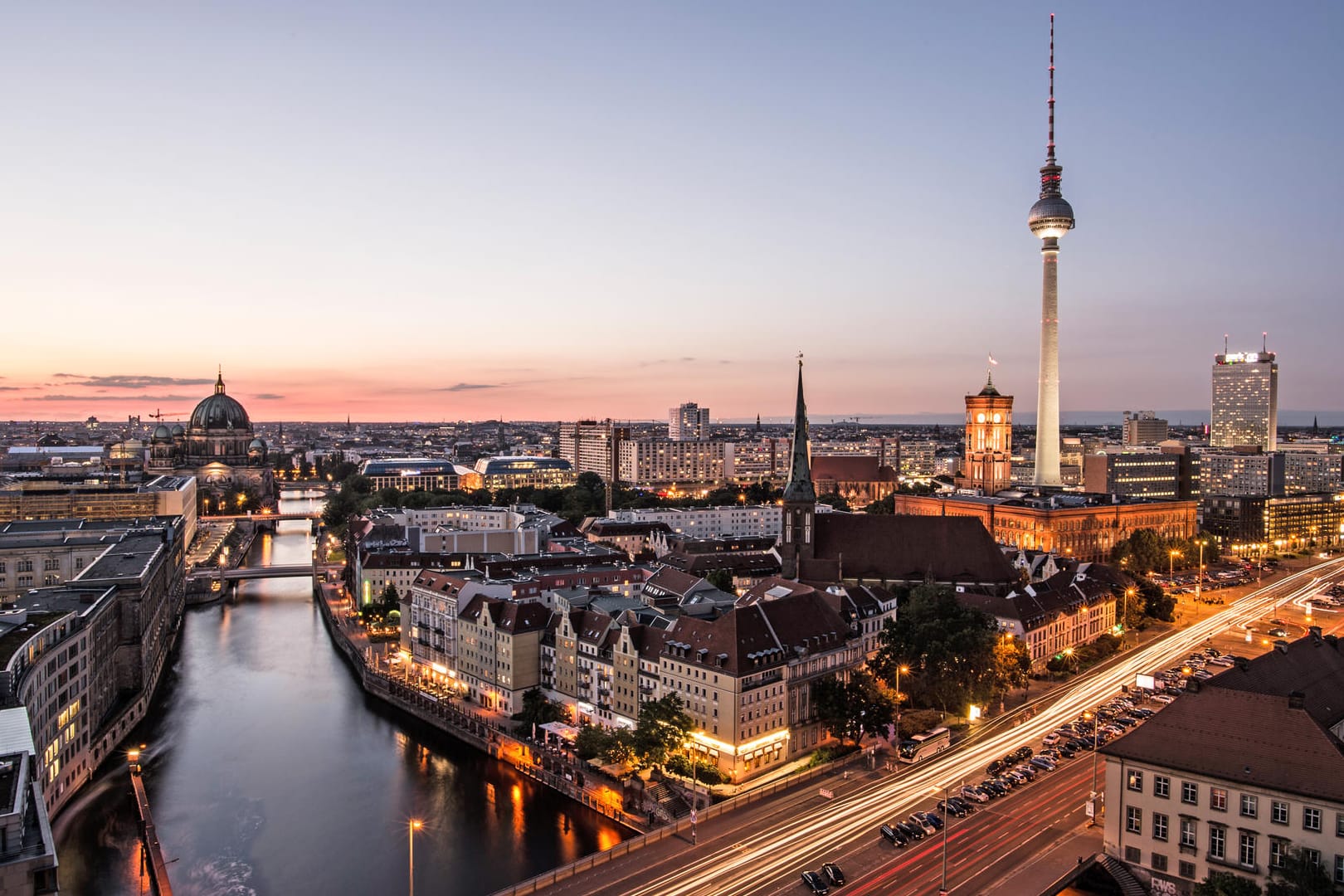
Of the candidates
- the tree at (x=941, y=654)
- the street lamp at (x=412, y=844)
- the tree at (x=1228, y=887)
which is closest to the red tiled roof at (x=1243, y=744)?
the tree at (x=1228, y=887)

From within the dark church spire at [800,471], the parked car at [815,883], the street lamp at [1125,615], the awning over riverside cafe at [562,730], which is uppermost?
the dark church spire at [800,471]

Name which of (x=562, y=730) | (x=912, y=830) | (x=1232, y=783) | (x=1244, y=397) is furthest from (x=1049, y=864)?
(x=1244, y=397)

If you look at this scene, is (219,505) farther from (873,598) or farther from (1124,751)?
(1124,751)

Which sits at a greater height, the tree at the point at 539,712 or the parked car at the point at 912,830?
the parked car at the point at 912,830

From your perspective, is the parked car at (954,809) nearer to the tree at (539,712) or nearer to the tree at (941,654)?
the tree at (941,654)

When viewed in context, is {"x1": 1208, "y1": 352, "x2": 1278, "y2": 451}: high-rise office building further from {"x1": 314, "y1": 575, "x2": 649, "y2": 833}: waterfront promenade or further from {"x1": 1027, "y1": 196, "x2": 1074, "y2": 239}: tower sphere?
{"x1": 314, "y1": 575, "x2": 649, "y2": 833}: waterfront promenade
